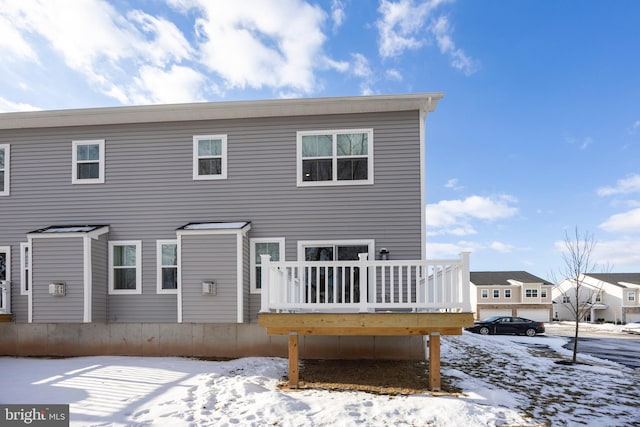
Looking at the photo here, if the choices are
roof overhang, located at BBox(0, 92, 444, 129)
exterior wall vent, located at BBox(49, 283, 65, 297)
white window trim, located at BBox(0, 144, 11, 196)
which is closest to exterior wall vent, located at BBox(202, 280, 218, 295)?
exterior wall vent, located at BBox(49, 283, 65, 297)

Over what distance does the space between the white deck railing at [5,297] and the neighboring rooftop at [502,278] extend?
1361 inches

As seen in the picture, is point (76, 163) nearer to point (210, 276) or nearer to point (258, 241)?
point (210, 276)

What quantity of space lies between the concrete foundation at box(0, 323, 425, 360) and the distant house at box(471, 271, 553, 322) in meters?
28.3

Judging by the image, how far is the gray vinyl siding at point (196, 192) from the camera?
28.1 feet

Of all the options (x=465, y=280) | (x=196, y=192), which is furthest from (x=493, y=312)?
(x=196, y=192)

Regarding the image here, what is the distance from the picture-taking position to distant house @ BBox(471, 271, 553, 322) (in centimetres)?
3241

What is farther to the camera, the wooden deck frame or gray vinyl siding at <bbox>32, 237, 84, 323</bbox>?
gray vinyl siding at <bbox>32, 237, 84, 323</bbox>

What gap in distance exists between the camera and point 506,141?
1828 centimetres

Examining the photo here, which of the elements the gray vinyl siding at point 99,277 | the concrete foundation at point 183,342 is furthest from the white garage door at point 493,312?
the gray vinyl siding at point 99,277

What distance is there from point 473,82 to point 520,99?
4.46 metres

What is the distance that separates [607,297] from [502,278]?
1272cm

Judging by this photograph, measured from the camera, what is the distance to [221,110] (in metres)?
8.79

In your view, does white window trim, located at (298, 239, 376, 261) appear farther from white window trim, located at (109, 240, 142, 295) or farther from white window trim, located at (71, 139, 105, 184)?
white window trim, located at (71, 139, 105, 184)

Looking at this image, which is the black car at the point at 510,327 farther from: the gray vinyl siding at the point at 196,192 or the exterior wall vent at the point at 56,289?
the exterior wall vent at the point at 56,289
